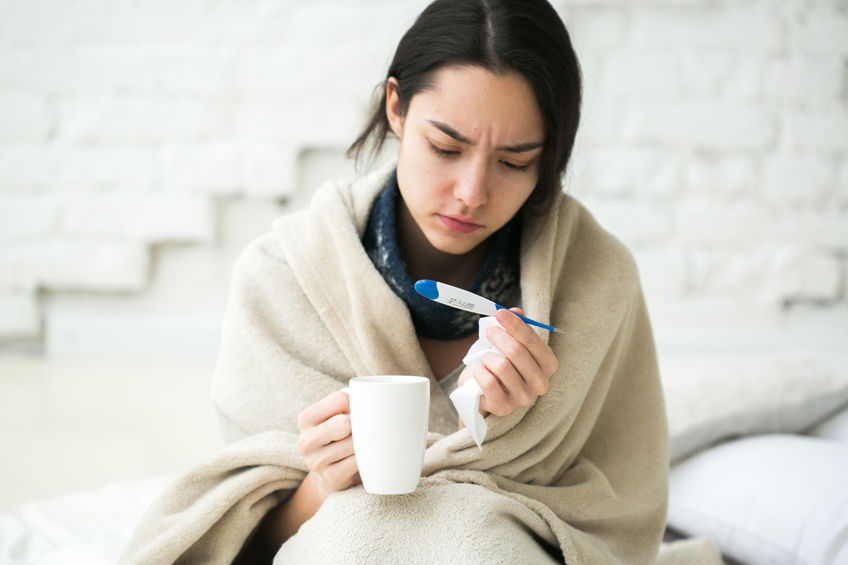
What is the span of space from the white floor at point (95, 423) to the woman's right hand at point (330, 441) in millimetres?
1075

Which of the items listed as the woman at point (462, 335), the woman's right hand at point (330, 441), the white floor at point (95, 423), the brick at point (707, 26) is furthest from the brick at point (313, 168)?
the woman's right hand at point (330, 441)

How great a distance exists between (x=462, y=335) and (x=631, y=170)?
139 centimetres

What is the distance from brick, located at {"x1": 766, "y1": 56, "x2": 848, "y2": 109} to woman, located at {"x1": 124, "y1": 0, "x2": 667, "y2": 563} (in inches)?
59.3

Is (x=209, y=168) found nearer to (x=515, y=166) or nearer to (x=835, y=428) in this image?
(x=515, y=166)

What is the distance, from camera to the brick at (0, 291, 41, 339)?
2365mm

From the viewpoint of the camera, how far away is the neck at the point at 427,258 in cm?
114

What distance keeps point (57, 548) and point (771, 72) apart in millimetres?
2195

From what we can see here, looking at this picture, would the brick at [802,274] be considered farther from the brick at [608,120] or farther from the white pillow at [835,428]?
the white pillow at [835,428]

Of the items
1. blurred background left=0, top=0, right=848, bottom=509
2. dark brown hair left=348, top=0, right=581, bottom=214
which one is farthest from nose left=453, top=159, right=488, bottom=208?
blurred background left=0, top=0, right=848, bottom=509

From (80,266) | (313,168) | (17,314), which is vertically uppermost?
(313,168)

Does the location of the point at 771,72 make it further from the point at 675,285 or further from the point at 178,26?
the point at 178,26

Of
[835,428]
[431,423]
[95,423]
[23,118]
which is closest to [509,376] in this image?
[431,423]

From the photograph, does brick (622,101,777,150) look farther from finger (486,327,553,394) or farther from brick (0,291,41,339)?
brick (0,291,41,339)

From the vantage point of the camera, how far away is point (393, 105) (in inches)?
42.1
